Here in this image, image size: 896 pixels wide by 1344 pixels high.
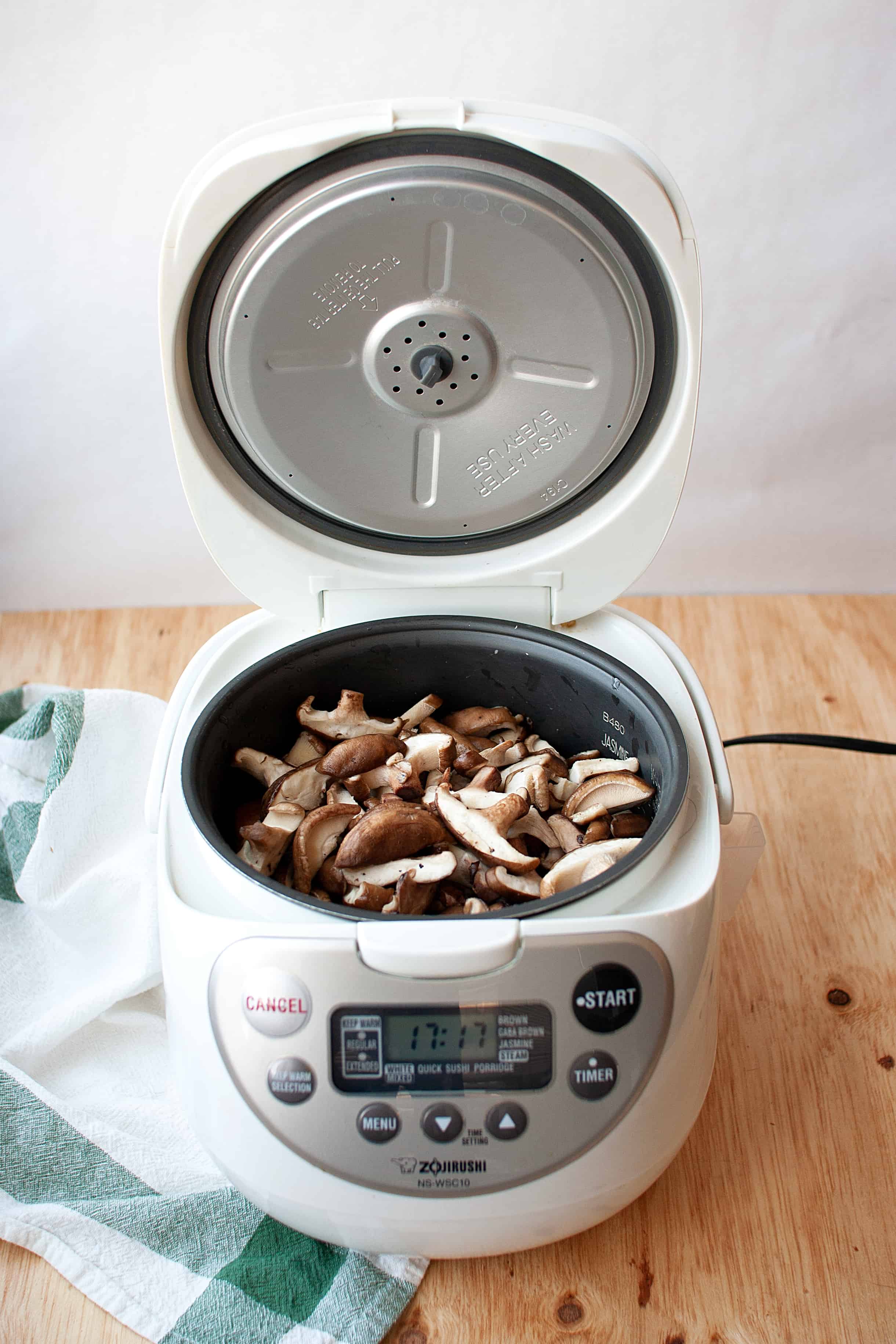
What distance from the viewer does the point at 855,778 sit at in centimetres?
107

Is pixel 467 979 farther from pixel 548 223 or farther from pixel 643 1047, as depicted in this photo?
pixel 548 223

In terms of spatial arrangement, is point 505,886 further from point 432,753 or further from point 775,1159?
point 775,1159

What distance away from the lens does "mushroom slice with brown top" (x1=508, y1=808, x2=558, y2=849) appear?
709 mm

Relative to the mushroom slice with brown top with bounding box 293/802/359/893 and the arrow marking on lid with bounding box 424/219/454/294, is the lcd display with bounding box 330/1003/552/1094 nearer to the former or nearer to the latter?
the mushroom slice with brown top with bounding box 293/802/359/893

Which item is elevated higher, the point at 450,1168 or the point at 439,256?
the point at 439,256

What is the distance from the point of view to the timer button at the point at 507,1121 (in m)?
0.55

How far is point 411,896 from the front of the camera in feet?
2.08

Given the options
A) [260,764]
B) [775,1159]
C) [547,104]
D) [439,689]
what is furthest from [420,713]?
[547,104]

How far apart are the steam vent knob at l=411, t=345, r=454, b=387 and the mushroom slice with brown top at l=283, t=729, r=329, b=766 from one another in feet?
0.89

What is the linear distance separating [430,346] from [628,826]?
0.34m

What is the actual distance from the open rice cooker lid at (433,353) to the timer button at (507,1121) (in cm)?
36

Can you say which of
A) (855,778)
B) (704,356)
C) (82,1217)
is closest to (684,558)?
(704,356)

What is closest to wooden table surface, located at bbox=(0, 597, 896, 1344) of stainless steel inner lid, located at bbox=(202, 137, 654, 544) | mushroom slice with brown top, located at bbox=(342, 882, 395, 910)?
mushroom slice with brown top, located at bbox=(342, 882, 395, 910)

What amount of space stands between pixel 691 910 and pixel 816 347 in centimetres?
91
